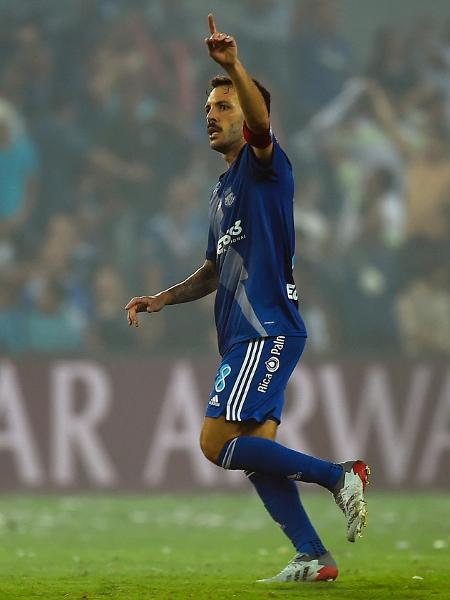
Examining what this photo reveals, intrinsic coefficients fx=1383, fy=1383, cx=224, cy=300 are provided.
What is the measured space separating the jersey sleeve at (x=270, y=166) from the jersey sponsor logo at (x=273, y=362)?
0.73 metres

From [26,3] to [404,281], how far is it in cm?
637

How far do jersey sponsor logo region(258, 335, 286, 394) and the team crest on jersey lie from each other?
67cm

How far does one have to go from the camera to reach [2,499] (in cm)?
1400

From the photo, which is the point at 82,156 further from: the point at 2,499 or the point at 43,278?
the point at 2,499

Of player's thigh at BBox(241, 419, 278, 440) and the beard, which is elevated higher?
the beard

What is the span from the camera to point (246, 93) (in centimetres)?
577

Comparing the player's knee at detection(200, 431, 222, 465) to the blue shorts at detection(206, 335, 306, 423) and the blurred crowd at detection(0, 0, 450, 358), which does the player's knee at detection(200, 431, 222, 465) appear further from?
the blurred crowd at detection(0, 0, 450, 358)

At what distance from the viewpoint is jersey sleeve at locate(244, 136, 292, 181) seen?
20.4 feet

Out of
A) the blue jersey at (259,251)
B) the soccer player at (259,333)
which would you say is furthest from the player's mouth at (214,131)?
the blue jersey at (259,251)

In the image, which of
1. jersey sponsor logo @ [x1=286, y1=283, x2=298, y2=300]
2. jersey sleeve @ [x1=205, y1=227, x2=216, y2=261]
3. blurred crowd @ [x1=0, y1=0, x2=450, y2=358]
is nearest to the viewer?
jersey sponsor logo @ [x1=286, y1=283, x2=298, y2=300]

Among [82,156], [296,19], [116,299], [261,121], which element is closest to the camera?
[261,121]

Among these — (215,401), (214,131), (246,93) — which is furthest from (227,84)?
(215,401)

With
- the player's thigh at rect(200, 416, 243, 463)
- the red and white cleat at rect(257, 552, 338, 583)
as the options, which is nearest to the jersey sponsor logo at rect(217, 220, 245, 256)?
the player's thigh at rect(200, 416, 243, 463)

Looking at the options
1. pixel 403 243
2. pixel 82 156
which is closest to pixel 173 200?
pixel 82 156
